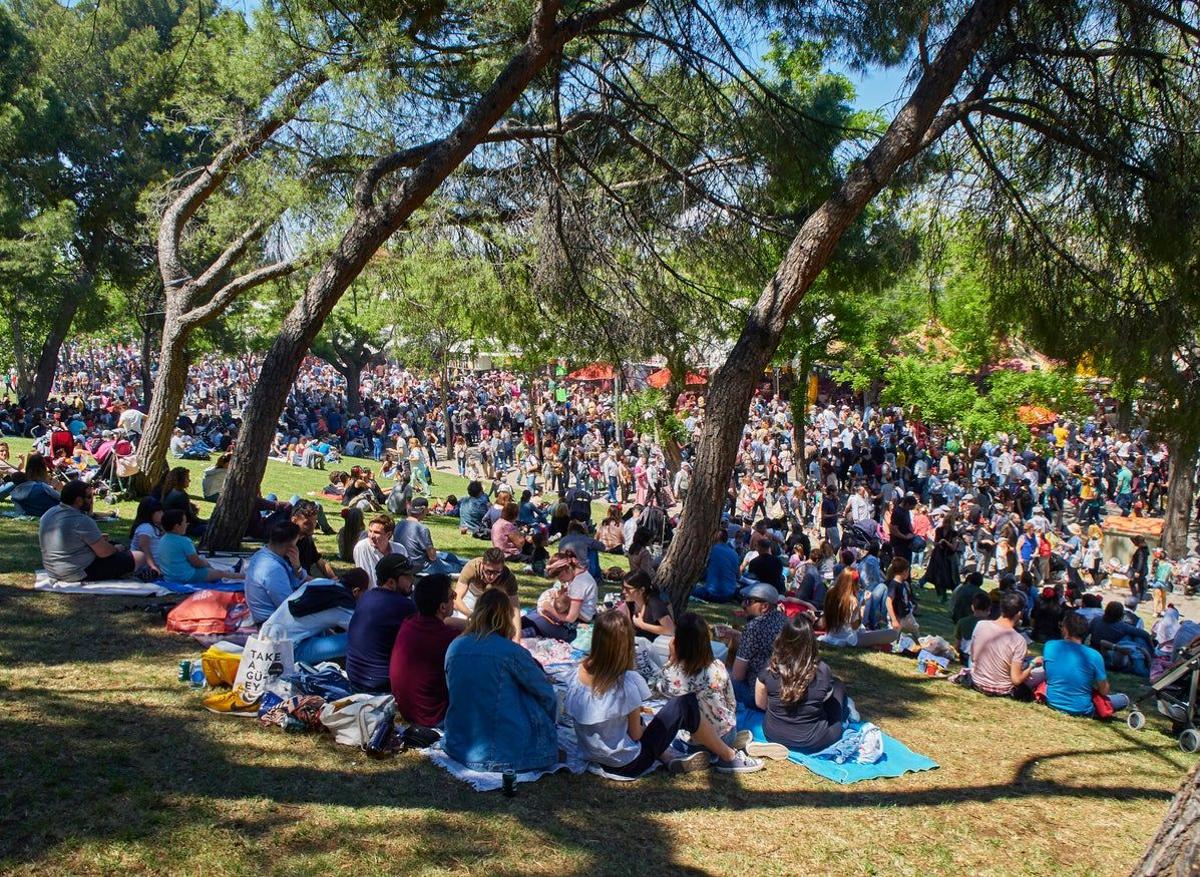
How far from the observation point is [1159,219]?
22.0 feet

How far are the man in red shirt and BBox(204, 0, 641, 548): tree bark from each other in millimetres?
3766

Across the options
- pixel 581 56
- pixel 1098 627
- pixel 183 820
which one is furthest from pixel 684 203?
pixel 183 820

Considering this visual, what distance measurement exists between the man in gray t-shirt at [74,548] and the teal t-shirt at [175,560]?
0.33 metres

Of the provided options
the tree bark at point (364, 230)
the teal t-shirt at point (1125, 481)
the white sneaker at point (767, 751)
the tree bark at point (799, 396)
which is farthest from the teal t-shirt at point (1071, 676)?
the teal t-shirt at point (1125, 481)

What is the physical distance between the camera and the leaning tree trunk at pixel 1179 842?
7.43 ft

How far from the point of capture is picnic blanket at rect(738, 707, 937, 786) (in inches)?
204

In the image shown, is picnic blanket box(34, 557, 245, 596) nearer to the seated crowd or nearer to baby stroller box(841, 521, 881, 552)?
the seated crowd

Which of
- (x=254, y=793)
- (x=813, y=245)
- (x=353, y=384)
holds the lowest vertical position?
(x=254, y=793)

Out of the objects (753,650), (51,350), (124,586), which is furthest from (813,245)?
(51,350)

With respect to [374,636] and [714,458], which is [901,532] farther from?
[374,636]

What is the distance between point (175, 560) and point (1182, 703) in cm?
749

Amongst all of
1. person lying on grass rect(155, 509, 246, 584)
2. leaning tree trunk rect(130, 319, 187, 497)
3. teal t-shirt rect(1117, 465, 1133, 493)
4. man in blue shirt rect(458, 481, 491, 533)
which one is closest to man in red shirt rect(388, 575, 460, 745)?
person lying on grass rect(155, 509, 246, 584)

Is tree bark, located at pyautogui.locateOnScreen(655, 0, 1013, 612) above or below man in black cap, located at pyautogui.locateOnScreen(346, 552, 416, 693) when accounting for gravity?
above

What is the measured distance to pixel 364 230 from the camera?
26.6 ft
